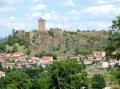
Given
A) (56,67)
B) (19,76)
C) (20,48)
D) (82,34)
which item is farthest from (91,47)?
(56,67)

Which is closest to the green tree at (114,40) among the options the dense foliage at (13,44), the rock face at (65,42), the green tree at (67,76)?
the green tree at (67,76)

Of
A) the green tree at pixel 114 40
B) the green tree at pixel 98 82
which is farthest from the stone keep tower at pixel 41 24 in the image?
the green tree at pixel 114 40

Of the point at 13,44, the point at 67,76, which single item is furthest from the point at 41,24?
the point at 67,76

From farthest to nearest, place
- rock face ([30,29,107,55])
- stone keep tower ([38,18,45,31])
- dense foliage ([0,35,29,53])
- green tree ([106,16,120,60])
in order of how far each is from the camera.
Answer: stone keep tower ([38,18,45,31]), dense foliage ([0,35,29,53]), rock face ([30,29,107,55]), green tree ([106,16,120,60])

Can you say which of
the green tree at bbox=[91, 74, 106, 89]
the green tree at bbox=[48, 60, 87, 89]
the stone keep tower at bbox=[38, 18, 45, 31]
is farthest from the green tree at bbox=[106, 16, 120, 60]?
the stone keep tower at bbox=[38, 18, 45, 31]

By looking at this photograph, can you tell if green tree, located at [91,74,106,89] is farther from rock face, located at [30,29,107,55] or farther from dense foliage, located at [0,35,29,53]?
dense foliage, located at [0,35,29,53]

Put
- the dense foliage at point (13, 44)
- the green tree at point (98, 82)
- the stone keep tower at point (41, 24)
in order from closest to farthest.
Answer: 1. the green tree at point (98, 82)
2. the dense foliage at point (13, 44)
3. the stone keep tower at point (41, 24)

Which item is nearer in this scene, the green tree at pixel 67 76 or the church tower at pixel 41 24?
the green tree at pixel 67 76

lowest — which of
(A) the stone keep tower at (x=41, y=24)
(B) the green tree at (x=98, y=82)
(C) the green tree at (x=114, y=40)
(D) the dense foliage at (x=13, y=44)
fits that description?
(D) the dense foliage at (x=13, y=44)

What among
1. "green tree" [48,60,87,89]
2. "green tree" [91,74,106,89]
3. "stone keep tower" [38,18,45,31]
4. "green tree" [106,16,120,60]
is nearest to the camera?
"green tree" [106,16,120,60]

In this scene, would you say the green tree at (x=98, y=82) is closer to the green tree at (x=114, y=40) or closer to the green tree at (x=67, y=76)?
the green tree at (x=67, y=76)

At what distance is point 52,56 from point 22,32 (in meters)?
30.7

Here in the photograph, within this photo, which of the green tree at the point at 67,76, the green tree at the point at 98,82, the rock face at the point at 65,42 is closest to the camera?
the green tree at the point at 67,76

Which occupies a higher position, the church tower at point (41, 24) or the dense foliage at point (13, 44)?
the church tower at point (41, 24)
